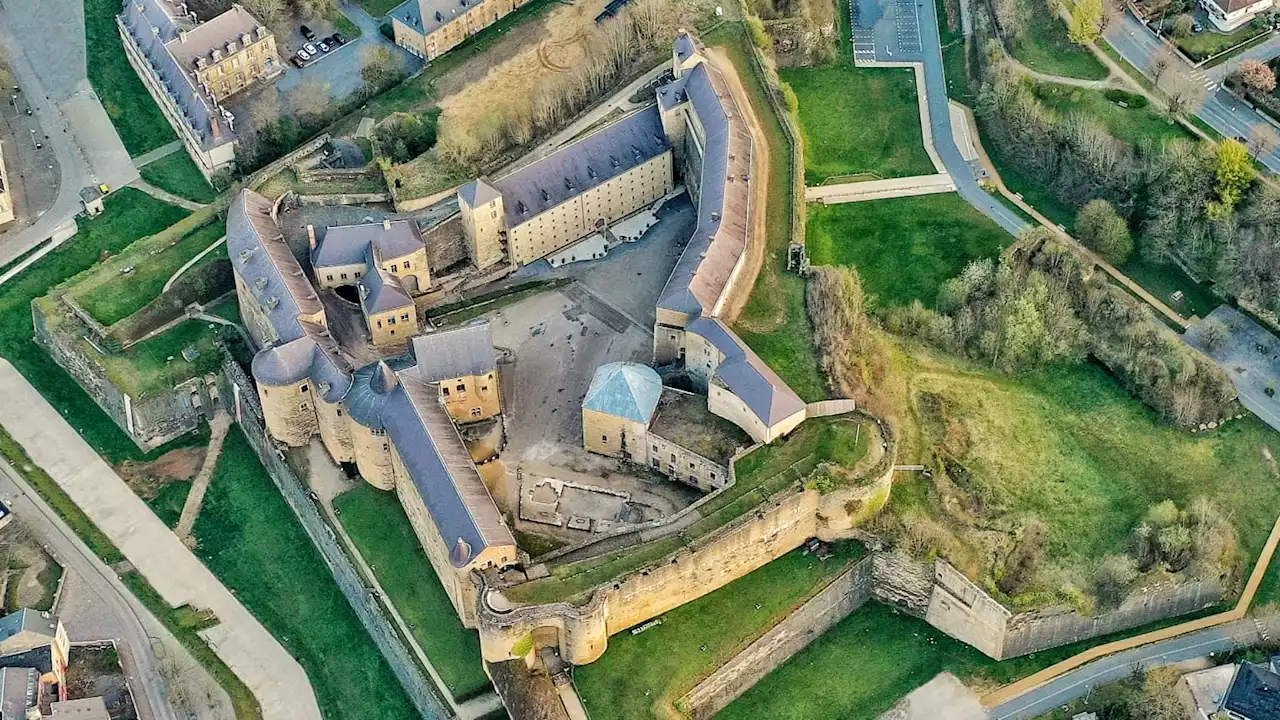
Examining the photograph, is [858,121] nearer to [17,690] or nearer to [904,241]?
[904,241]

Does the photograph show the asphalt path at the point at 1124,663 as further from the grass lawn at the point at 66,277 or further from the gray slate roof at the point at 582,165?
the grass lawn at the point at 66,277

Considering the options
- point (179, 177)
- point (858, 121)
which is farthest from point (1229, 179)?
point (179, 177)

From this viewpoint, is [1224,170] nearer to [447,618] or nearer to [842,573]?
[842,573]

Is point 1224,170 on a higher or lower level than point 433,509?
higher

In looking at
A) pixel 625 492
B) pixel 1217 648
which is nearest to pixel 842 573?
pixel 625 492

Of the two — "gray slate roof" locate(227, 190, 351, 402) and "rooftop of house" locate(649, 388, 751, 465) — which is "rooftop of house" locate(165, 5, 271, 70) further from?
"rooftop of house" locate(649, 388, 751, 465)

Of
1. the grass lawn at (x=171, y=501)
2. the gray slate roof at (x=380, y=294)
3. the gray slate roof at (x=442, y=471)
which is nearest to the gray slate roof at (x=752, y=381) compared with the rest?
the gray slate roof at (x=442, y=471)
